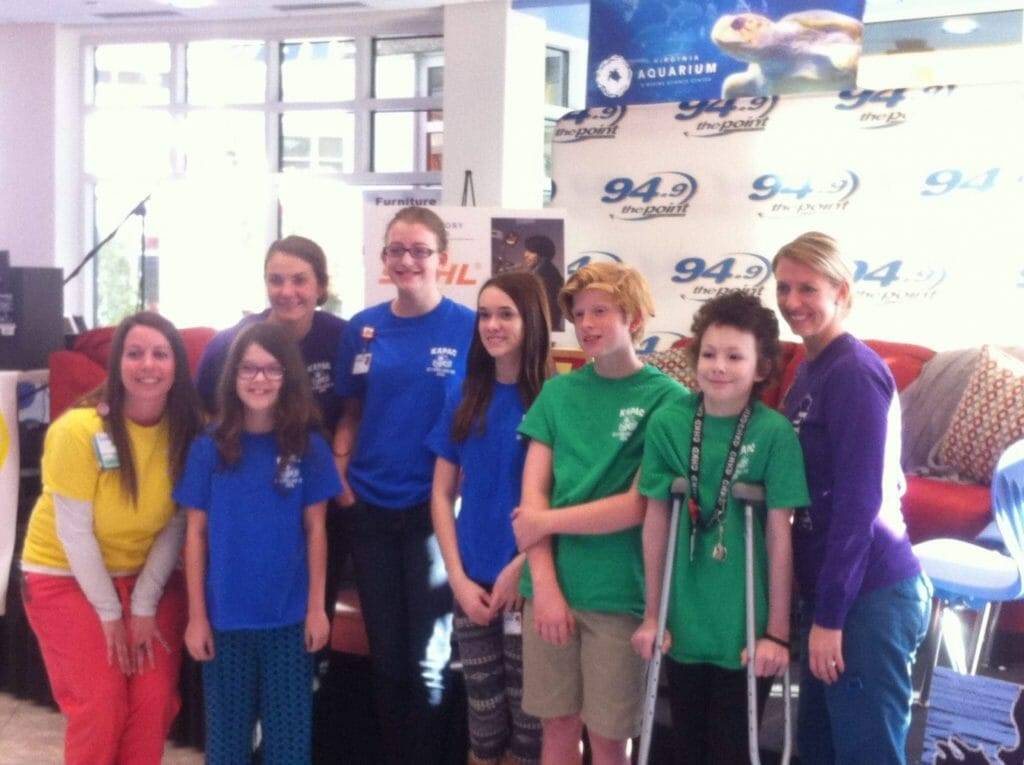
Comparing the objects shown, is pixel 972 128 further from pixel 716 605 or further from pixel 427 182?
pixel 427 182

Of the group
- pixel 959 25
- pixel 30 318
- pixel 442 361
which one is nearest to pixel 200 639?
pixel 442 361

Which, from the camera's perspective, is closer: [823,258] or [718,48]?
[823,258]

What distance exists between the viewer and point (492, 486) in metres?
2.49

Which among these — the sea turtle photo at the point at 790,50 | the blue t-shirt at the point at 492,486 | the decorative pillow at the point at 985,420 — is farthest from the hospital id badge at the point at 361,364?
the sea turtle photo at the point at 790,50

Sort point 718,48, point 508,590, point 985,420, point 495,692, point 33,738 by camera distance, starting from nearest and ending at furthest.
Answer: point 508,590 → point 495,692 → point 33,738 → point 985,420 → point 718,48

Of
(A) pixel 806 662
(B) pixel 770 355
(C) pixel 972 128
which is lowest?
(A) pixel 806 662

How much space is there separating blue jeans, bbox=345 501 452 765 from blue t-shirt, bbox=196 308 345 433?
343mm

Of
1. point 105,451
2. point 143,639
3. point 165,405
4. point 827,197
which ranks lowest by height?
point 143,639

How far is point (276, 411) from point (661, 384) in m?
0.98

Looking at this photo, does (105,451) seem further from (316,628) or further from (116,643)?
(316,628)

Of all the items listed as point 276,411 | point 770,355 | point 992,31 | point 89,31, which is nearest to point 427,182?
point 89,31

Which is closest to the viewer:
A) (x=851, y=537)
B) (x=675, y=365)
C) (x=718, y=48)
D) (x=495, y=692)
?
(x=851, y=537)

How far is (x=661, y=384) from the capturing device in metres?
2.30

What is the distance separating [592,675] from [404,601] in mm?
639
